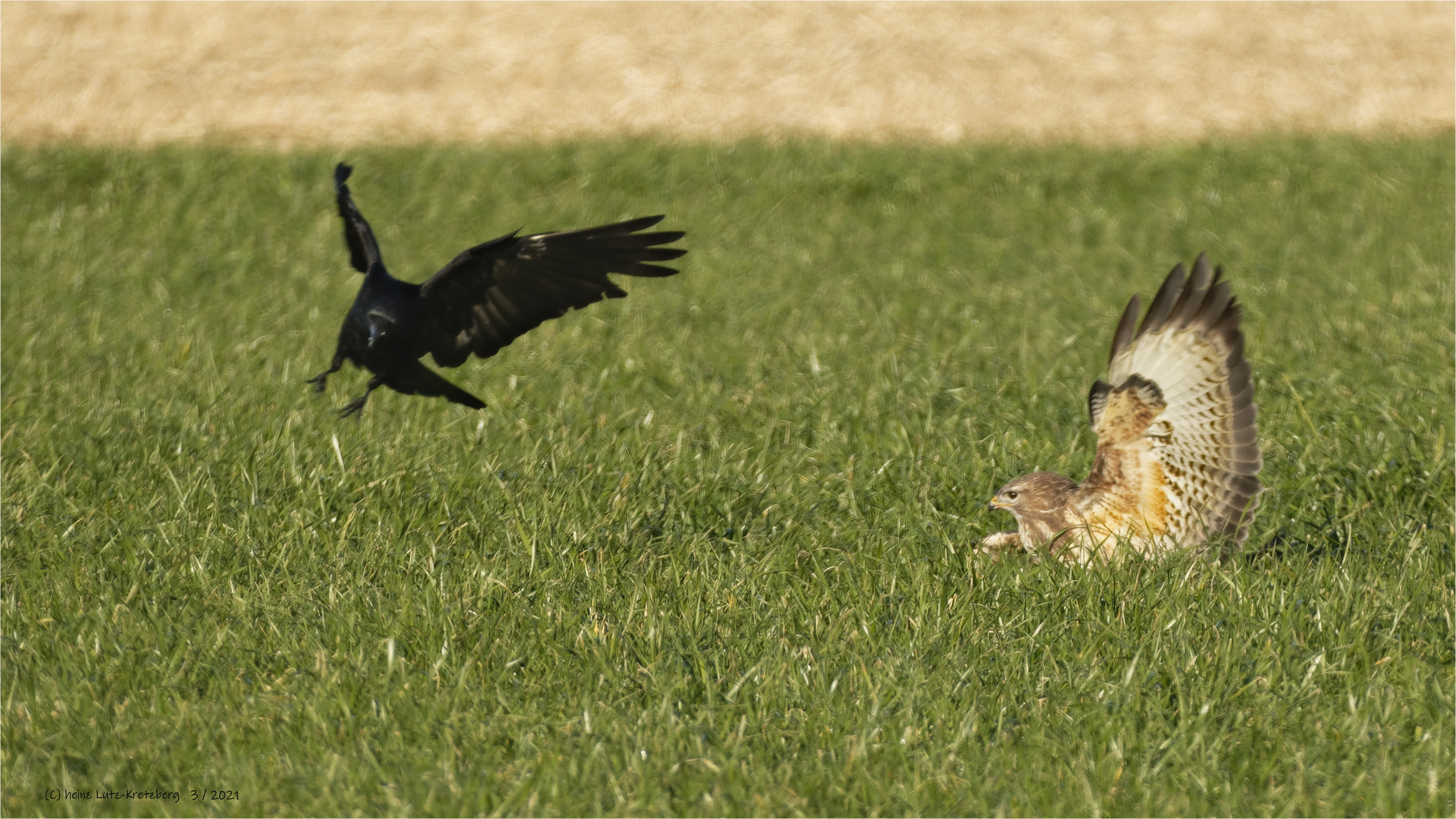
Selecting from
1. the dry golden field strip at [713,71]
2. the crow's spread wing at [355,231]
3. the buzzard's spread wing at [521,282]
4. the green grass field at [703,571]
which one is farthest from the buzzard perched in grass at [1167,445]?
the dry golden field strip at [713,71]

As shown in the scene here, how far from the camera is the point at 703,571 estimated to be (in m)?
4.29

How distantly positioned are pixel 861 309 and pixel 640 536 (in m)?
4.16

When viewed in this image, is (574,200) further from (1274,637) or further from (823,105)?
(1274,637)

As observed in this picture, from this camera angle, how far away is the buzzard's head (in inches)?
176

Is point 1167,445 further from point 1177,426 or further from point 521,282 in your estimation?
point 521,282

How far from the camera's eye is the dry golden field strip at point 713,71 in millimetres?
14414

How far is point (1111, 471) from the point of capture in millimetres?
4367

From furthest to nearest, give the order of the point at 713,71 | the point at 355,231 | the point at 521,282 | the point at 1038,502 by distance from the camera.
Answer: the point at 713,71 → the point at 355,231 → the point at 521,282 → the point at 1038,502

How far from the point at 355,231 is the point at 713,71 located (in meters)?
11.4

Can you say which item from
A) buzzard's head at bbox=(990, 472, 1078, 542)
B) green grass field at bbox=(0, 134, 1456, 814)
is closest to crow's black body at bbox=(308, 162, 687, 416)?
green grass field at bbox=(0, 134, 1456, 814)

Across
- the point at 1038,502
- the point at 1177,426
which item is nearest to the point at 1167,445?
the point at 1177,426

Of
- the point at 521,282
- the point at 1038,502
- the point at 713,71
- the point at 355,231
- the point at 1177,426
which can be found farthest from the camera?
the point at 713,71

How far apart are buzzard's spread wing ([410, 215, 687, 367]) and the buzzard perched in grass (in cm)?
145

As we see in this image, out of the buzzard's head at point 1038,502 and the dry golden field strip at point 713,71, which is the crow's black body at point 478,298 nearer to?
the buzzard's head at point 1038,502
